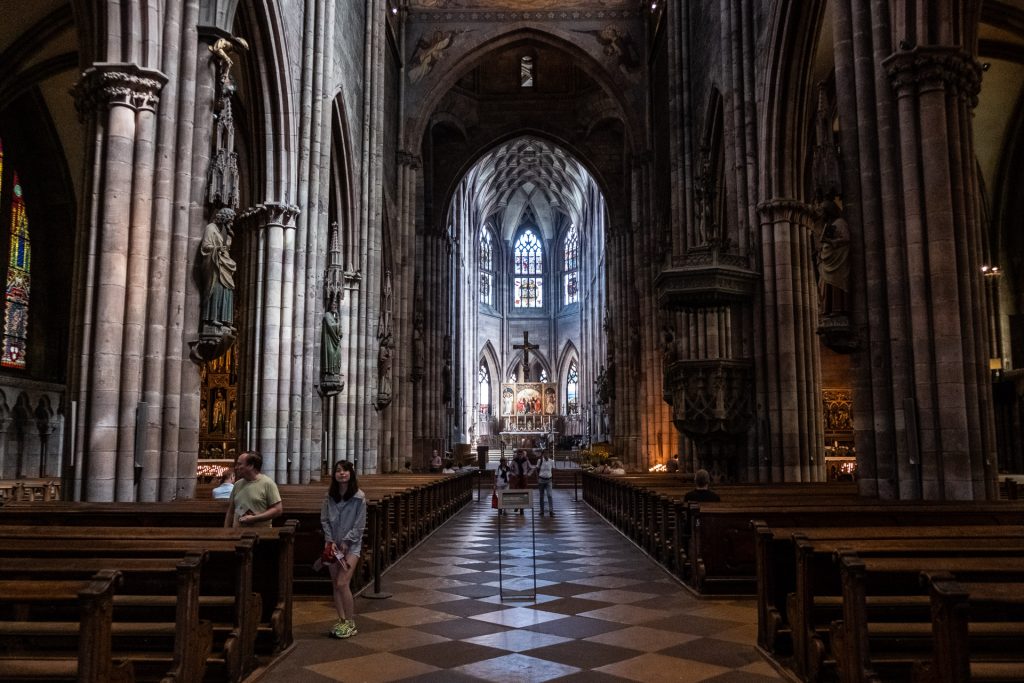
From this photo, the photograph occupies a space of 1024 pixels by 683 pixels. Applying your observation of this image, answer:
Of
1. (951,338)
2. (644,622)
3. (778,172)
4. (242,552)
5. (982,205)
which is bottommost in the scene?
(644,622)

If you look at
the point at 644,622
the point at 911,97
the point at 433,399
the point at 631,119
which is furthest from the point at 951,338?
the point at 433,399

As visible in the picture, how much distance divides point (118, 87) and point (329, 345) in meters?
8.17

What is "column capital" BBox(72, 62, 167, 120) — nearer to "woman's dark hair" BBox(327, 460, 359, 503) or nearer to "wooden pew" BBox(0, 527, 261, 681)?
"woman's dark hair" BBox(327, 460, 359, 503)

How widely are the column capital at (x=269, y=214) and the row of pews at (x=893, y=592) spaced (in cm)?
1113

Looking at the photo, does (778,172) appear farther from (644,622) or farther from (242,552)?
(242,552)

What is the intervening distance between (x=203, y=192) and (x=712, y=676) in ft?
28.8

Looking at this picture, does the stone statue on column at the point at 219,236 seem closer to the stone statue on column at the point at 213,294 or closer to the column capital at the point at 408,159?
the stone statue on column at the point at 213,294

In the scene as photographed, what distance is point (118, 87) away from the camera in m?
10.1

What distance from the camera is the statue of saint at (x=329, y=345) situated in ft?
57.6

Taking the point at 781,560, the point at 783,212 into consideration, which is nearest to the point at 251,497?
the point at 781,560

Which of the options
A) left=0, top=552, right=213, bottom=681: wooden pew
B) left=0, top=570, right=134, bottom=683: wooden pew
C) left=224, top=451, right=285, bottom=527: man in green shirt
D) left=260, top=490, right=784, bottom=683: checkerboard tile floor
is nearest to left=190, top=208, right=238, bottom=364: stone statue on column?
left=260, top=490, right=784, bottom=683: checkerboard tile floor

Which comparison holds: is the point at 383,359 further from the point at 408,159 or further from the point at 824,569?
the point at 824,569

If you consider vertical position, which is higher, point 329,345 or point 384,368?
point 384,368

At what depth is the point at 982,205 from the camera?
82.0ft
